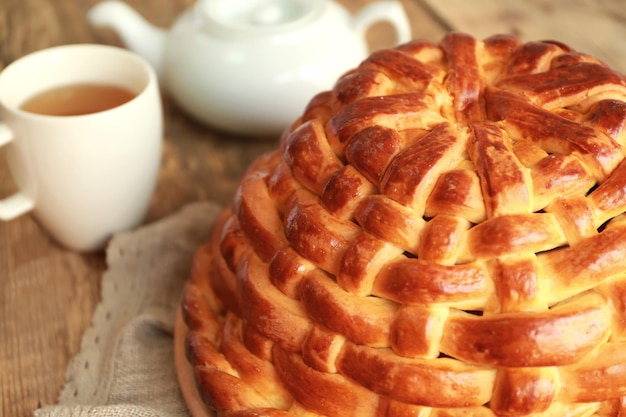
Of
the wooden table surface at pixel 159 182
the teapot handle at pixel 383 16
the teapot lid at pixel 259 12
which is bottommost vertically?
the wooden table surface at pixel 159 182

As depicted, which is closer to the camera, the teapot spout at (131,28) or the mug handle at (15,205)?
the mug handle at (15,205)

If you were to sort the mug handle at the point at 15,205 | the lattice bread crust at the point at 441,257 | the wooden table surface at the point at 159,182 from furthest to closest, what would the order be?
1. the mug handle at the point at 15,205
2. the wooden table surface at the point at 159,182
3. the lattice bread crust at the point at 441,257

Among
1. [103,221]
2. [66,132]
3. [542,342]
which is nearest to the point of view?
[542,342]

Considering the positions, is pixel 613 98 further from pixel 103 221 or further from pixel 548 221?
pixel 103 221

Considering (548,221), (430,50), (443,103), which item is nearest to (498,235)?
(548,221)

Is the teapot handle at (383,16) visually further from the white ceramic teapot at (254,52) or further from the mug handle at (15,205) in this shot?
the mug handle at (15,205)

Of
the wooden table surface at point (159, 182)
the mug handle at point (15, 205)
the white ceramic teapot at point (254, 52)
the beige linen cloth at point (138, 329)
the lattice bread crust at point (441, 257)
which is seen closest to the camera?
the lattice bread crust at point (441, 257)

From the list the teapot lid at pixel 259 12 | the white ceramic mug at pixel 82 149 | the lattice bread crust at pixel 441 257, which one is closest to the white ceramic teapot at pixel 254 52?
the teapot lid at pixel 259 12
